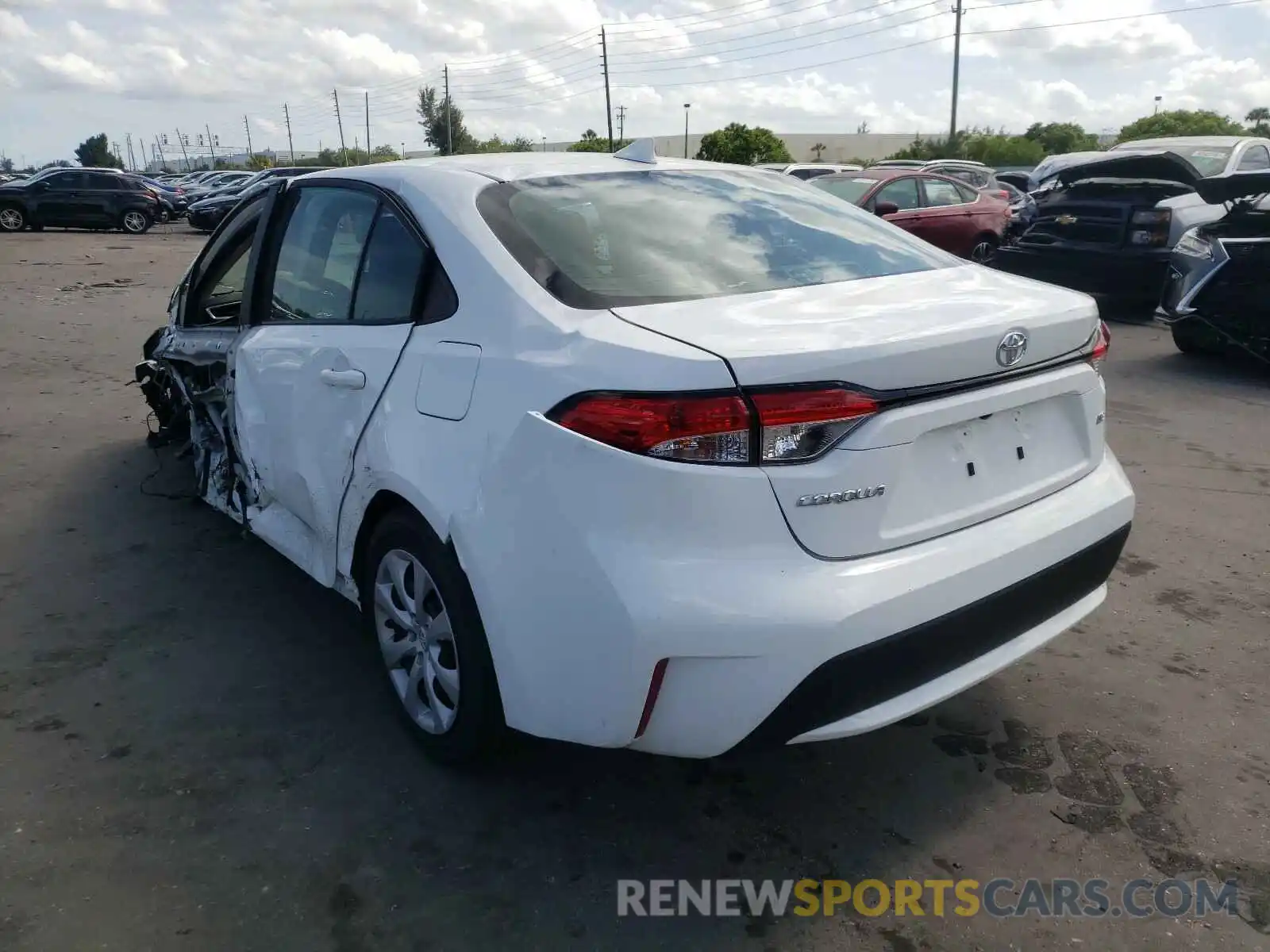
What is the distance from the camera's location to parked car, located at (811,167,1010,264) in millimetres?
13352

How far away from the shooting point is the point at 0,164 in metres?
122

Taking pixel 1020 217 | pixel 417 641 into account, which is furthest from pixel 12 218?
pixel 417 641

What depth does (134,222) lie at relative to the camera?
27.9 metres

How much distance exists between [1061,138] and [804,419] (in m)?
75.3

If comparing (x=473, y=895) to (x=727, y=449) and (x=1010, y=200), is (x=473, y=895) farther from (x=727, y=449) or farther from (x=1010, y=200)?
(x=1010, y=200)

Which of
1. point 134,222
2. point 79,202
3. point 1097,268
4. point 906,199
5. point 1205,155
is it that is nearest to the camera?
point 1097,268

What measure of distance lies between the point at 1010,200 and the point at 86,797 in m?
15.8

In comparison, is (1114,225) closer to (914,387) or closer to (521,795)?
(914,387)

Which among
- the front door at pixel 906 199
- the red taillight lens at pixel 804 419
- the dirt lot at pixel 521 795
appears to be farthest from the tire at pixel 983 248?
the red taillight lens at pixel 804 419

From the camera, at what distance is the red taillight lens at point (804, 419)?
210 centimetres

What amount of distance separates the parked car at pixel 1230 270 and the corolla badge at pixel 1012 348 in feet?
19.9

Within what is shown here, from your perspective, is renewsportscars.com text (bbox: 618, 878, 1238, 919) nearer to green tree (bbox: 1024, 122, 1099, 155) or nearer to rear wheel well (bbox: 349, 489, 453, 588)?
rear wheel well (bbox: 349, 489, 453, 588)

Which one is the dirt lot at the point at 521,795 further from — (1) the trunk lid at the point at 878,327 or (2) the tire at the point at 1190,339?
(2) the tire at the point at 1190,339

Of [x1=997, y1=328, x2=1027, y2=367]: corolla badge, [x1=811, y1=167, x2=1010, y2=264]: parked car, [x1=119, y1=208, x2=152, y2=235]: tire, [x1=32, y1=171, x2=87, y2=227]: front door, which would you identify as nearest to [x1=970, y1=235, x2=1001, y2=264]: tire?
[x1=811, y1=167, x2=1010, y2=264]: parked car
